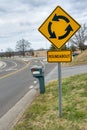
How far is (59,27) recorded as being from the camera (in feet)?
26.5

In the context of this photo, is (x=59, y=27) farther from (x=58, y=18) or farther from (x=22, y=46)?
(x=22, y=46)

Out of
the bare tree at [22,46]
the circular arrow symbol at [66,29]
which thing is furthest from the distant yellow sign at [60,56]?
the bare tree at [22,46]

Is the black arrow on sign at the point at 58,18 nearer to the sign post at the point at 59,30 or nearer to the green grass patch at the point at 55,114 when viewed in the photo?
the sign post at the point at 59,30

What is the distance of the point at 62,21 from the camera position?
8.05m

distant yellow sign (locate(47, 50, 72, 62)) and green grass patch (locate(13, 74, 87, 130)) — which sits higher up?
distant yellow sign (locate(47, 50, 72, 62))

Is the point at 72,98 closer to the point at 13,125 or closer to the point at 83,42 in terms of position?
the point at 13,125

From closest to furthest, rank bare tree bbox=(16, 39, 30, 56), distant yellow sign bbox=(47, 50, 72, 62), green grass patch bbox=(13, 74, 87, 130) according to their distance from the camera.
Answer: green grass patch bbox=(13, 74, 87, 130)
distant yellow sign bbox=(47, 50, 72, 62)
bare tree bbox=(16, 39, 30, 56)

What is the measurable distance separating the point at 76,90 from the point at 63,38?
179 inches

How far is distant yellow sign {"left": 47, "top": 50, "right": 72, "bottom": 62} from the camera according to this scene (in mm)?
8156

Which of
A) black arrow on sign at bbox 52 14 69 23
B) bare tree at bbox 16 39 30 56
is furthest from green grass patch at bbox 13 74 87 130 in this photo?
bare tree at bbox 16 39 30 56

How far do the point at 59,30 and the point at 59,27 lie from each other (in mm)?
73

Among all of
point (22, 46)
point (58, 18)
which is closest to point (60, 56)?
point (58, 18)

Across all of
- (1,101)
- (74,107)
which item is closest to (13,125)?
(74,107)

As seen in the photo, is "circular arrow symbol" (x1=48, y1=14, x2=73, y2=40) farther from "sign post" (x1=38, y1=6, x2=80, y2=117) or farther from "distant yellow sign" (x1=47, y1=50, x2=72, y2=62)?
"distant yellow sign" (x1=47, y1=50, x2=72, y2=62)
